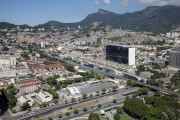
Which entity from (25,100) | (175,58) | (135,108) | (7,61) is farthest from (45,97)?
(175,58)

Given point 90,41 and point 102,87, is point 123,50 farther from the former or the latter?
point 90,41

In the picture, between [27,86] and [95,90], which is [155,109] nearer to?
[95,90]

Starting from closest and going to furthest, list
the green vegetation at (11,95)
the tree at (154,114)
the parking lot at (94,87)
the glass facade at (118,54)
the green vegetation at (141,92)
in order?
the tree at (154,114)
the green vegetation at (11,95)
the green vegetation at (141,92)
the parking lot at (94,87)
the glass facade at (118,54)

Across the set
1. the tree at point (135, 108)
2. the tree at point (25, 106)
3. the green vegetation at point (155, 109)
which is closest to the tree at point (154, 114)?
the green vegetation at point (155, 109)

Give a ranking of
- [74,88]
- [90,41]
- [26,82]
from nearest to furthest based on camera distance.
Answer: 1. [74,88]
2. [26,82]
3. [90,41]

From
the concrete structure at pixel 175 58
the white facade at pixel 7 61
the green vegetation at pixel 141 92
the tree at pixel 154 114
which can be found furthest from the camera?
the white facade at pixel 7 61

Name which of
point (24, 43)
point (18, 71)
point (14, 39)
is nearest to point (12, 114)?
point (18, 71)

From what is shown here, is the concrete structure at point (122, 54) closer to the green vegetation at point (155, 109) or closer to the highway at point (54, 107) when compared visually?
the highway at point (54, 107)

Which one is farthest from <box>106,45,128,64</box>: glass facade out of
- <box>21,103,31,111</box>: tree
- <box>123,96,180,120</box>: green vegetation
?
<box>21,103,31,111</box>: tree
